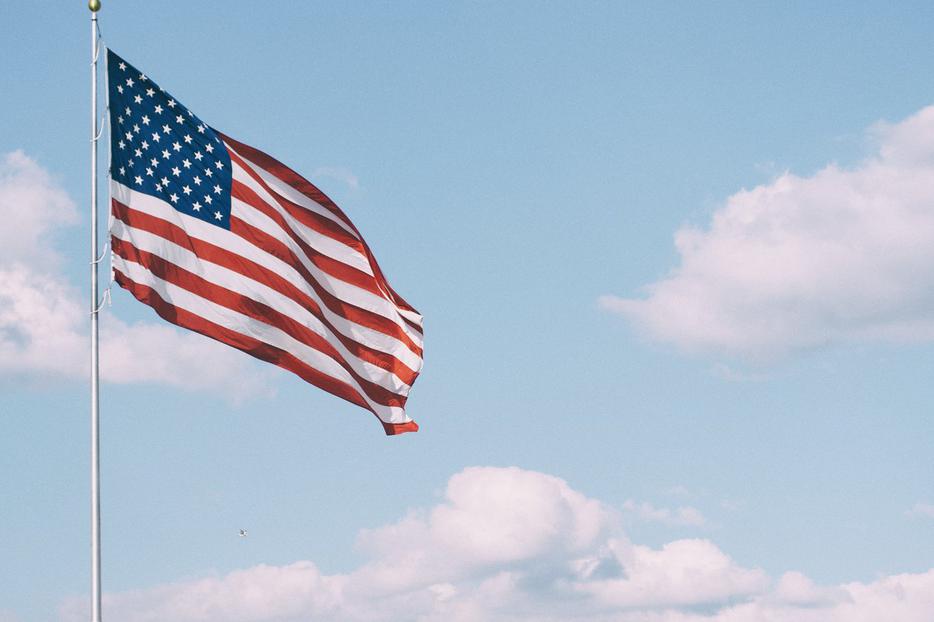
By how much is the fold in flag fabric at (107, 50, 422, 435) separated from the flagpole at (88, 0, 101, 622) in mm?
639

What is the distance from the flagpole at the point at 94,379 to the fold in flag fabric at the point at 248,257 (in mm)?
639

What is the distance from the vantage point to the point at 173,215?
118ft

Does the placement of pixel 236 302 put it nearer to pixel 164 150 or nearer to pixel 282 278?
pixel 282 278

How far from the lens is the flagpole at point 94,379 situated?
31484 millimetres

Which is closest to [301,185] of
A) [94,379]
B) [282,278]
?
[282,278]

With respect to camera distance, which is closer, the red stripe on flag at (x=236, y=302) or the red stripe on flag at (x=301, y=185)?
the red stripe on flag at (x=236, y=302)

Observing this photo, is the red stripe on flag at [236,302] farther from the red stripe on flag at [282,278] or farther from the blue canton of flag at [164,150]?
the blue canton of flag at [164,150]

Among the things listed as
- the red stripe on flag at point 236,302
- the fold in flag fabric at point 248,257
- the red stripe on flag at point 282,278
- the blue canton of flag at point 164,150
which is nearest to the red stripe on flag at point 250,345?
the fold in flag fabric at point 248,257

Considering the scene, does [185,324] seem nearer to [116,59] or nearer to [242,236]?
[242,236]

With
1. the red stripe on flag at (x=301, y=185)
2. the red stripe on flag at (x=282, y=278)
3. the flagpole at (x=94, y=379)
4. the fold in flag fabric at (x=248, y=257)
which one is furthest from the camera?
the red stripe on flag at (x=301, y=185)

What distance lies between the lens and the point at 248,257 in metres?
37.1

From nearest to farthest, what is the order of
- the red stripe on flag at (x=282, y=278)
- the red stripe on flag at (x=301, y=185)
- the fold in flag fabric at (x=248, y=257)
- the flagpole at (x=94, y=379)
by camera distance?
the flagpole at (x=94, y=379)
the fold in flag fabric at (x=248, y=257)
the red stripe on flag at (x=282, y=278)
the red stripe on flag at (x=301, y=185)

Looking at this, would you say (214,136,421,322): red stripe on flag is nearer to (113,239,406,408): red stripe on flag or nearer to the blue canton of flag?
the blue canton of flag

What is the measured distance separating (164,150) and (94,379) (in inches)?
257
